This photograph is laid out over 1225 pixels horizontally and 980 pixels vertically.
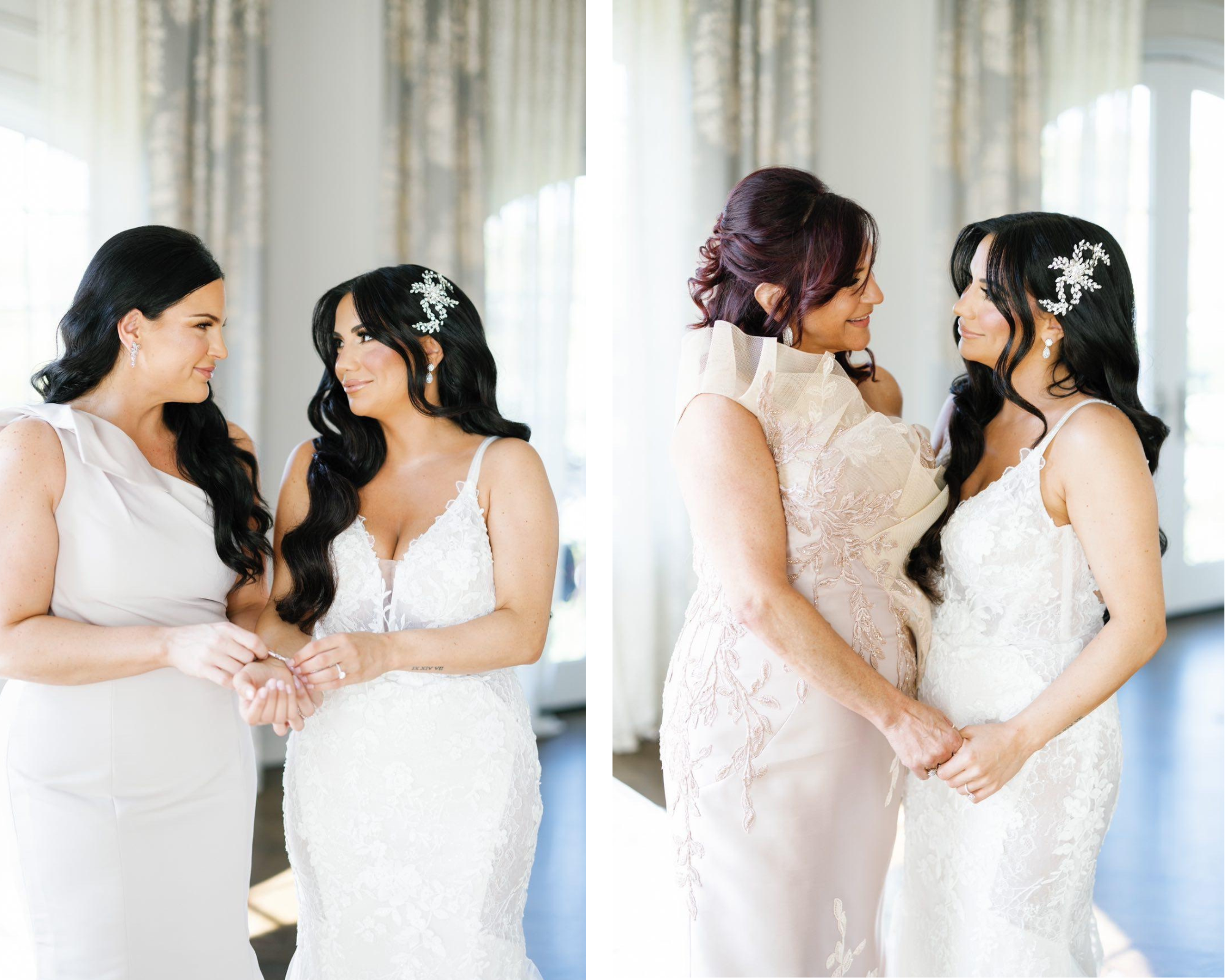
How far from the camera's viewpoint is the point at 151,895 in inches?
77.7

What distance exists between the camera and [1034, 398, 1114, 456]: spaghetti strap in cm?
189

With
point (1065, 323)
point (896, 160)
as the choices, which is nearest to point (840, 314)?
point (1065, 323)

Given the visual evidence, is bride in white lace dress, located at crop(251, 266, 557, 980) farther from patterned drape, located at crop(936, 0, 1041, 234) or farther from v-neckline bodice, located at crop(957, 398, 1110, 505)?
patterned drape, located at crop(936, 0, 1041, 234)

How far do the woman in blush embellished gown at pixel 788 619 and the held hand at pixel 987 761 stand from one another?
31mm

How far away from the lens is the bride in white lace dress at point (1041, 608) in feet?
6.05

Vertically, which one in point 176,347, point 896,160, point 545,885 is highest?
point 896,160

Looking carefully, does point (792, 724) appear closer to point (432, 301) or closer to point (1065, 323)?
point (1065, 323)

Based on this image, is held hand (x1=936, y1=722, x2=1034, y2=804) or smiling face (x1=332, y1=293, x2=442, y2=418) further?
smiling face (x1=332, y1=293, x2=442, y2=418)

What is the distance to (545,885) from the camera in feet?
11.5

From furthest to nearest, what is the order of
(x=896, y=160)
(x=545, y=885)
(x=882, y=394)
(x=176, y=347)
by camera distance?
(x=896, y=160) < (x=545, y=885) < (x=882, y=394) < (x=176, y=347)

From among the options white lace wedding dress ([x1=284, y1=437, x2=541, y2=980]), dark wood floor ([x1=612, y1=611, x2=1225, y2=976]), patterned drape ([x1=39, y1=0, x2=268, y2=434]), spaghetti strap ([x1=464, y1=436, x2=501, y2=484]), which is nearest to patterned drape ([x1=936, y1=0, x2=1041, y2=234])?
dark wood floor ([x1=612, y1=611, x2=1225, y2=976])

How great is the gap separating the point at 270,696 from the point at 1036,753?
1.48 metres

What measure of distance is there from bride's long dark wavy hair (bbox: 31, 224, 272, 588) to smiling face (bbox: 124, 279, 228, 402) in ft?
0.05

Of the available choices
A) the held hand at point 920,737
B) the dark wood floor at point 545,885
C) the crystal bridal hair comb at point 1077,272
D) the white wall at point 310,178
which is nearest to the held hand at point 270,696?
the dark wood floor at point 545,885
